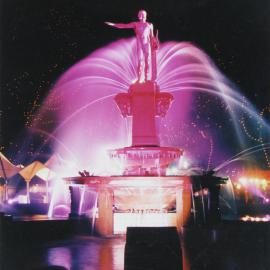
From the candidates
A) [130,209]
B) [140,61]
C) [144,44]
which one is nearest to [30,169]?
[140,61]

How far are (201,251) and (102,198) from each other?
575 centimetres

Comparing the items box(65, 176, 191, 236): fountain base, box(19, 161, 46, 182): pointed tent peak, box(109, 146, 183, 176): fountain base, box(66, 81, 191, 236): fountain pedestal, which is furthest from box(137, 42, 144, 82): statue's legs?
box(19, 161, 46, 182): pointed tent peak

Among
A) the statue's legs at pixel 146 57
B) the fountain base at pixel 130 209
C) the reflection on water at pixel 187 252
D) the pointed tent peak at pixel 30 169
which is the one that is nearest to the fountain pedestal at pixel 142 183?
the fountain base at pixel 130 209

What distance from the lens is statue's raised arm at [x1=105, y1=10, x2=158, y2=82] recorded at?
822 inches

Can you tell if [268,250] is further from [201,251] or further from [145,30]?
[145,30]

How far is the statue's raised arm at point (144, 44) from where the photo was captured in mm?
20891

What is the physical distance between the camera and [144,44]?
21.0 metres

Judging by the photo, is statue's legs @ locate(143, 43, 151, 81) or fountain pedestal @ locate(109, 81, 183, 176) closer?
fountain pedestal @ locate(109, 81, 183, 176)

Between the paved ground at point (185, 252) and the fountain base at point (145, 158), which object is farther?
the fountain base at point (145, 158)

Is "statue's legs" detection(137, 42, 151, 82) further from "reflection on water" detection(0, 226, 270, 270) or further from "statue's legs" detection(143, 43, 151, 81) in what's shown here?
"reflection on water" detection(0, 226, 270, 270)

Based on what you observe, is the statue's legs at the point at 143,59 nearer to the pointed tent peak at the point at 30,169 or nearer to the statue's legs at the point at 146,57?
the statue's legs at the point at 146,57

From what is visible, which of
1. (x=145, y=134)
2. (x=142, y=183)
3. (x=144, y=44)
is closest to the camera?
(x=142, y=183)

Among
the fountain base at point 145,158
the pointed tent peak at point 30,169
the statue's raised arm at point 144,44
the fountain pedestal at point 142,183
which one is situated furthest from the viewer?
the pointed tent peak at point 30,169

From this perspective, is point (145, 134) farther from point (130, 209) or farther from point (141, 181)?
point (141, 181)
